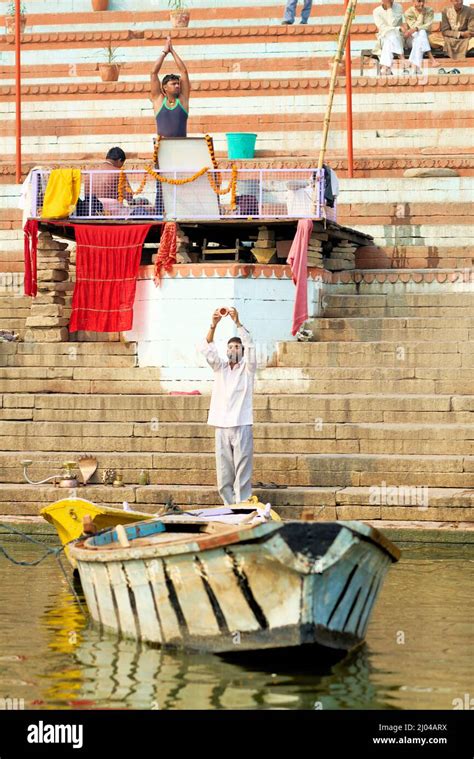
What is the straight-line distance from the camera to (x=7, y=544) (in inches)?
635

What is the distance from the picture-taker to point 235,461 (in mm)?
15969

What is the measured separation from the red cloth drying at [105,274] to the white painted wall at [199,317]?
28cm

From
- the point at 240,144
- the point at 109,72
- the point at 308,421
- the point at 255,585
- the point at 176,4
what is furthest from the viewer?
the point at 176,4

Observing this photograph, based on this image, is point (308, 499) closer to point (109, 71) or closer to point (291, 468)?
point (291, 468)

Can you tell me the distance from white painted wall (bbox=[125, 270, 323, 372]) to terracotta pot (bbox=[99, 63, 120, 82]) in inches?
335

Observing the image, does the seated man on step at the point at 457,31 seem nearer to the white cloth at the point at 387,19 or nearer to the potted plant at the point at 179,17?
the white cloth at the point at 387,19

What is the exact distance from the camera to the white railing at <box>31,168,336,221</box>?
19641mm

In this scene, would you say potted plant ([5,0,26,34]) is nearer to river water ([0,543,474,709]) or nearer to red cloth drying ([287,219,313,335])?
red cloth drying ([287,219,313,335])

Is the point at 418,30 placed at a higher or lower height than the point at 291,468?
higher

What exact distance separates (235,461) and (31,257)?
5.27m

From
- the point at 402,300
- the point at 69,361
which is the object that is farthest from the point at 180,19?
the point at 69,361

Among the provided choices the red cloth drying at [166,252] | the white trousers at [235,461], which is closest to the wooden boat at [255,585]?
the white trousers at [235,461]

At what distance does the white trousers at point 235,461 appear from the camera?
15906mm

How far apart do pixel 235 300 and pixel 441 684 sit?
30.0 feet
